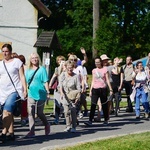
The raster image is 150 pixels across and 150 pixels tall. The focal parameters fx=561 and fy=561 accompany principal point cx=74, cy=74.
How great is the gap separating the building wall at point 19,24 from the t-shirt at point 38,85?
1256 cm

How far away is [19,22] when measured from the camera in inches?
968

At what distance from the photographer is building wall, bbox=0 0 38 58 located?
2436 cm

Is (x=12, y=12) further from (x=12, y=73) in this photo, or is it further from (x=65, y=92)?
(x=12, y=73)

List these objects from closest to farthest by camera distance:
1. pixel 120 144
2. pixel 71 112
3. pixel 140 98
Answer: pixel 120 144, pixel 71 112, pixel 140 98

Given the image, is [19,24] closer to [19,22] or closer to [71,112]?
[19,22]

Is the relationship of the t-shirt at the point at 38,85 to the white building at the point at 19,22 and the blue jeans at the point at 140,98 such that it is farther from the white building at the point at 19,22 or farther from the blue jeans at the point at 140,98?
the white building at the point at 19,22

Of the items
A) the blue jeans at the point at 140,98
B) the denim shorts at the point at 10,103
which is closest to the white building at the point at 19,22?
the blue jeans at the point at 140,98

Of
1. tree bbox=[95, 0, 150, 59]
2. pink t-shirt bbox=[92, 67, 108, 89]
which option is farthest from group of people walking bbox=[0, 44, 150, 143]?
tree bbox=[95, 0, 150, 59]

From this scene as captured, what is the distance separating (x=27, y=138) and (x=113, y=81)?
632 cm

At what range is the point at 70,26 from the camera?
5794 cm

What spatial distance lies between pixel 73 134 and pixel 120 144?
8.91 ft

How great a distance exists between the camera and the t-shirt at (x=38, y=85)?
11.7 meters

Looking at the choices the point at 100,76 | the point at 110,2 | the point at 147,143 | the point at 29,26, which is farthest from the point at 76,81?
the point at 110,2

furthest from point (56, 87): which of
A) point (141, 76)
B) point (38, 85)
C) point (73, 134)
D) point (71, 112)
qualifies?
point (141, 76)
